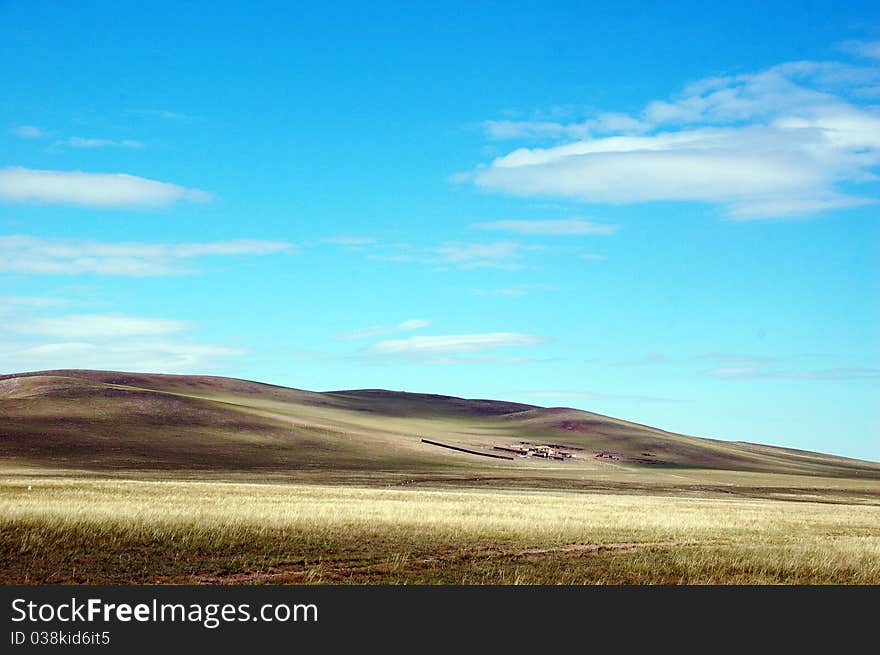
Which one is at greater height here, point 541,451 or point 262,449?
point 262,449

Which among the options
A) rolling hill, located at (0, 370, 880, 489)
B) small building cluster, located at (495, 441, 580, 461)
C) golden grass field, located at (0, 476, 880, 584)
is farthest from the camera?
small building cluster, located at (495, 441, 580, 461)

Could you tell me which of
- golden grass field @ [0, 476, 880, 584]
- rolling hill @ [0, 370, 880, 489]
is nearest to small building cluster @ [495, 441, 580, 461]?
rolling hill @ [0, 370, 880, 489]

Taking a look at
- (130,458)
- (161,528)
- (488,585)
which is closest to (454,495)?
(161,528)

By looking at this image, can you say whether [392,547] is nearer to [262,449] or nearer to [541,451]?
[262,449]

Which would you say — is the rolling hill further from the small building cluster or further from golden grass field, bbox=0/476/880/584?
golden grass field, bbox=0/476/880/584

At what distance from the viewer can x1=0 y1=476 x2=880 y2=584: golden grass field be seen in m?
20.6

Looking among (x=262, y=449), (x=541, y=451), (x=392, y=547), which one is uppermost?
(x=392, y=547)

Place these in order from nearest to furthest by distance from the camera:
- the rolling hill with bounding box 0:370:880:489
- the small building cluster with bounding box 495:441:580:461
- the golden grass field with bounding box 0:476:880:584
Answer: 1. the golden grass field with bounding box 0:476:880:584
2. the rolling hill with bounding box 0:370:880:489
3. the small building cluster with bounding box 495:441:580:461

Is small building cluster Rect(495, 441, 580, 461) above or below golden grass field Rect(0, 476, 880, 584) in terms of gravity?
below

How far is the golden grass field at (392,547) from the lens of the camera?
20609 mm

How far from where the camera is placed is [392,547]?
24.5 metres

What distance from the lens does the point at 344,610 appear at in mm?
15891

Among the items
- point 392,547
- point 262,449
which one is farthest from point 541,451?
point 392,547

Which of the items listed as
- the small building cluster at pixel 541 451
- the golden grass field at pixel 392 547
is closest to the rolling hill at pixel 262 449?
the small building cluster at pixel 541 451
